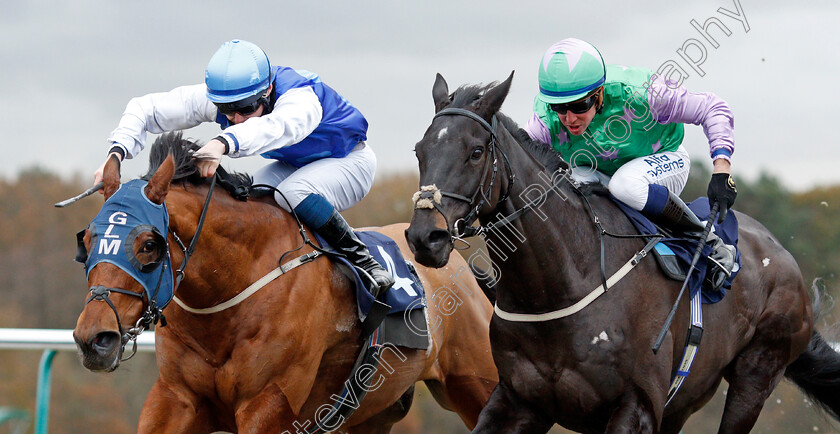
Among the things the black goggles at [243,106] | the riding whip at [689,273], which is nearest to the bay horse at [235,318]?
the black goggles at [243,106]

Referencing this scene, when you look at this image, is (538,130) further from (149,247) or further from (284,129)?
(149,247)

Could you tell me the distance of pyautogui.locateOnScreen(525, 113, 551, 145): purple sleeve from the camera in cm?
458

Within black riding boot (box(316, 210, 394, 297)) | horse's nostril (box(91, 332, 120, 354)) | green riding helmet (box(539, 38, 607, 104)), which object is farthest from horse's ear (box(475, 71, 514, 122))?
horse's nostril (box(91, 332, 120, 354))

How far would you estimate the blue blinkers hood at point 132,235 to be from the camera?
11.1 feet

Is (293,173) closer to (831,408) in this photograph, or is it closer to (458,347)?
(458,347)

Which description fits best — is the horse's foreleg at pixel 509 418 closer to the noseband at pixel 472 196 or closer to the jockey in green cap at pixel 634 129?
the noseband at pixel 472 196

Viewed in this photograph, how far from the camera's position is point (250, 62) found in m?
4.29

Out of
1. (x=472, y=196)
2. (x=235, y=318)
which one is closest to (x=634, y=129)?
(x=472, y=196)

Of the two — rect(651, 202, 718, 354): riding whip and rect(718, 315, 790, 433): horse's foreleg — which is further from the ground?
rect(651, 202, 718, 354): riding whip

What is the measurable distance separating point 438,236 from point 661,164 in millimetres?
1634

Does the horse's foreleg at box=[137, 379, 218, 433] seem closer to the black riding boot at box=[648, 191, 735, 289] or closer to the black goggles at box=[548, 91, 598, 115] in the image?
the black goggles at box=[548, 91, 598, 115]

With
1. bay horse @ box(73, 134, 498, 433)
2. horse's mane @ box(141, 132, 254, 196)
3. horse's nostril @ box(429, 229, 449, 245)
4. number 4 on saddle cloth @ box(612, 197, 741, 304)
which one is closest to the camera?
horse's nostril @ box(429, 229, 449, 245)

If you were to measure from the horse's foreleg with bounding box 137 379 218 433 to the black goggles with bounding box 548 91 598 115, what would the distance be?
2.04 meters

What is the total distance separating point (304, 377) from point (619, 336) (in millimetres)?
1408
